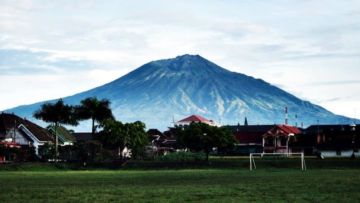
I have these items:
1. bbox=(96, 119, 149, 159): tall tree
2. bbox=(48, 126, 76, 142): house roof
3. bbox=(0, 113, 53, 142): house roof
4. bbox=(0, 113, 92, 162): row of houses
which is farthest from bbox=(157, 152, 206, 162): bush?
bbox=(48, 126, 76, 142): house roof

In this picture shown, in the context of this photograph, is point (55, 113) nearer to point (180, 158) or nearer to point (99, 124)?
point (99, 124)

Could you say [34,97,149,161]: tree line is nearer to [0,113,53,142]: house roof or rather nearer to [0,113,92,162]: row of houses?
[0,113,92,162]: row of houses

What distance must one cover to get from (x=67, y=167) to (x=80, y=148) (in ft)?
52.3

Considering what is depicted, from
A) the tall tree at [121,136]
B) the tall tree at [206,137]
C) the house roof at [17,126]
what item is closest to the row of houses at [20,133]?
the house roof at [17,126]

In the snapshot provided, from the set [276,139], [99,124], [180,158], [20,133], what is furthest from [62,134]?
[180,158]

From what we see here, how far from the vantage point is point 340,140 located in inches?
6885

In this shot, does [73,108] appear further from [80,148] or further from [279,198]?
[279,198]

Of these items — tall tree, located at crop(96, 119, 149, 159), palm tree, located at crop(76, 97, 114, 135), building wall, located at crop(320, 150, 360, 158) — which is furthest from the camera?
building wall, located at crop(320, 150, 360, 158)

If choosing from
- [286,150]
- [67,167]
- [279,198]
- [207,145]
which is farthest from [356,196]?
[286,150]

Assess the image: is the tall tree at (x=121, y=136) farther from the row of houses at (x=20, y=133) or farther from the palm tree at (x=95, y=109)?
→ the row of houses at (x=20, y=133)

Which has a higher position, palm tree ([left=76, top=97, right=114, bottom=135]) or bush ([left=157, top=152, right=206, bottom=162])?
palm tree ([left=76, top=97, right=114, bottom=135])

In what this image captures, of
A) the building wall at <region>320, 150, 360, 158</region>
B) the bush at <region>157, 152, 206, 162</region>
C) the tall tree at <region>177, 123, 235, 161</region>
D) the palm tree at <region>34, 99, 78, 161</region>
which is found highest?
the palm tree at <region>34, 99, 78, 161</region>

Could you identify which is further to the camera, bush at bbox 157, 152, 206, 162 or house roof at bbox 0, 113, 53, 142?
house roof at bbox 0, 113, 53, 142

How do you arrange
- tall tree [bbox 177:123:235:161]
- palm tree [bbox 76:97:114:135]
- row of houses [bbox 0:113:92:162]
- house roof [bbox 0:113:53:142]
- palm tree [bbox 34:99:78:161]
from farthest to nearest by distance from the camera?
house roof [bbox 0:113:53:142] < row of houses [bbox 0:113:92:162] < palm tree [bbox 76:97:114:135] < tall tree [bbox 177:123:235:161] < palm tree [bbox 34:99:78:161]
